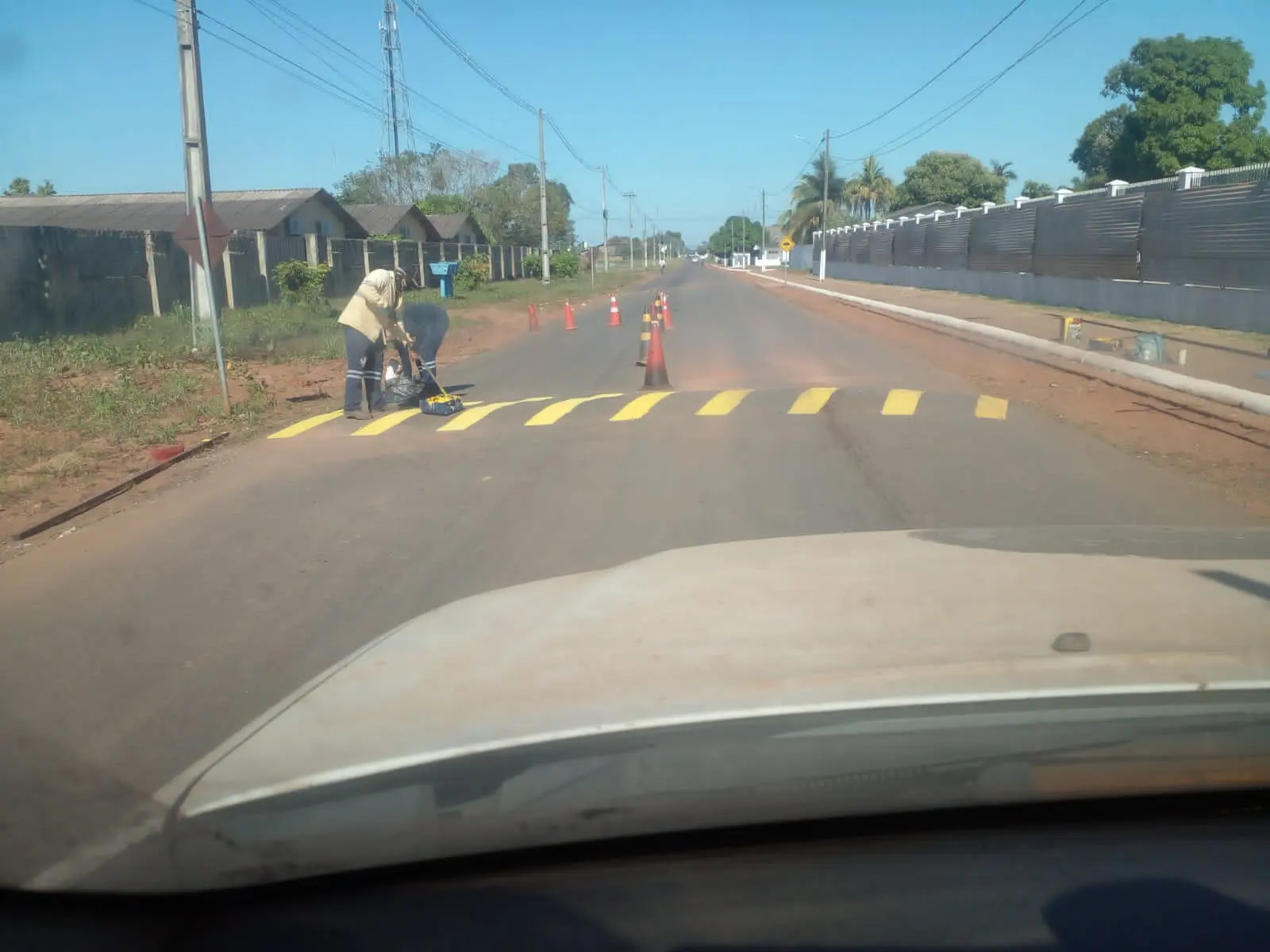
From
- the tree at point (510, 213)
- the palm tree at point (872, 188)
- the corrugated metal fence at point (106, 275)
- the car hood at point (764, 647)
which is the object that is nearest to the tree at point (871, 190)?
the palm tree at point (872, 188)

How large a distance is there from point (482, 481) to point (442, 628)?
5902mm

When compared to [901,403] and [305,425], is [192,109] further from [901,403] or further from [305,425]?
[901,403]

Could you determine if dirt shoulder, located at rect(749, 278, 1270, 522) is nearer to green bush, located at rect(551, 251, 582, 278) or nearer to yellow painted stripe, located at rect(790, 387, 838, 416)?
yellow painted stripe, located at rect(790, 387, 838, 416)

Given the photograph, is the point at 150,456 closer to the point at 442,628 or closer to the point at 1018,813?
the point at 442,628

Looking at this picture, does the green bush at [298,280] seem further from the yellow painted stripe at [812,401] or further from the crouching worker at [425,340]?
the yellow painted stripe at [812,401]

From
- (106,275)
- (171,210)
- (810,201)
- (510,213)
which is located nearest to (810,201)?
(810,201)

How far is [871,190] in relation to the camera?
3745 inches

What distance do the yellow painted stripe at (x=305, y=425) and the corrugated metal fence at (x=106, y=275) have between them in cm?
941

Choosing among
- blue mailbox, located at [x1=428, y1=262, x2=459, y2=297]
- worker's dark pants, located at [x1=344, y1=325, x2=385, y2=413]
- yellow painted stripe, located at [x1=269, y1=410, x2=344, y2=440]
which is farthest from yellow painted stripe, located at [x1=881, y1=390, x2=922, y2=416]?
blue mailbox, located at [x1=428, y1=262, x2=459, y2=297]

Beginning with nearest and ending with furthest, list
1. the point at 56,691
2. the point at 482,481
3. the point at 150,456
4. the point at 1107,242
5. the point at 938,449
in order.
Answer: the point at 56,691 < the point at 482,481 < the point at 938,449 < the point at 150,456 < the point at 1107,242

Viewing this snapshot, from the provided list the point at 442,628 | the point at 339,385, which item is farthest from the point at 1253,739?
the point at 339,385

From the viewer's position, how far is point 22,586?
6.70 meters

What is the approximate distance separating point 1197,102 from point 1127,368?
38230 millimetres

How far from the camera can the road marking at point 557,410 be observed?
1216 centimetres
